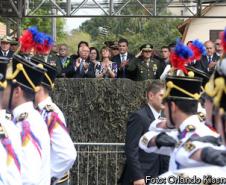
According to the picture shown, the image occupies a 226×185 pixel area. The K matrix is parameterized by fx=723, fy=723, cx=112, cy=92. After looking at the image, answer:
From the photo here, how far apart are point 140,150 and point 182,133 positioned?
264cm

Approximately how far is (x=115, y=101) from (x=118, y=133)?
467 millimetres

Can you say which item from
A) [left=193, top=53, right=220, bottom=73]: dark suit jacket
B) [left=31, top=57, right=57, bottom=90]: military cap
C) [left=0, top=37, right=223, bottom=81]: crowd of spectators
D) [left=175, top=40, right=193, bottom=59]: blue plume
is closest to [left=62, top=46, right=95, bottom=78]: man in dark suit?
[left=0, top=37, right=223, bottom=81]: crowd of spectators

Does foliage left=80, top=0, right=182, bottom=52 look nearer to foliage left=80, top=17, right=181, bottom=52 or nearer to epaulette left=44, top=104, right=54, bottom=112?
foliage left=80, top=17, right=181, bottom=52

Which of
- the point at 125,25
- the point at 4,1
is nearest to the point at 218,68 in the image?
the point at 4,1

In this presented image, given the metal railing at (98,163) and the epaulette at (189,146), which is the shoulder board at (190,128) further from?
the metal railing at (98,163)

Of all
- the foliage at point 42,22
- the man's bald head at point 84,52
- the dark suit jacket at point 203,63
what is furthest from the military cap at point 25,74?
the foliage at point 42,22

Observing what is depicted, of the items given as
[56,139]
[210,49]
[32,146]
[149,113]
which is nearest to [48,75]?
[56,139]

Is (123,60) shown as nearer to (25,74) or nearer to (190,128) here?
(25,74)

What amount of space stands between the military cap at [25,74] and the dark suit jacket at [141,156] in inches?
75.0

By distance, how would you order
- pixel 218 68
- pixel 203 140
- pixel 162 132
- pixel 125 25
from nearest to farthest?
1. pixel 218 68
2. pixel 203 140
3. pixel 162 132
4. pixel 125 25

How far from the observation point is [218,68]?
3.40 meters

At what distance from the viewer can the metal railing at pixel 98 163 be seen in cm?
990

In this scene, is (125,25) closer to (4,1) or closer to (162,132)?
(4,1)

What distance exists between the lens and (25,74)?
552 cm
